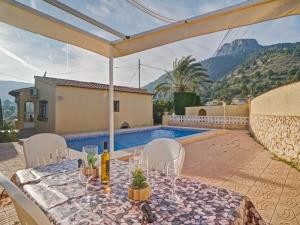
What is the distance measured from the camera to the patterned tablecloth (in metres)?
1.07

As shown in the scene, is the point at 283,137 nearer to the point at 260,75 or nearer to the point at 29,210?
the point at 29,210

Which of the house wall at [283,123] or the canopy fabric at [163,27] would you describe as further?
the house wall at [283,123]

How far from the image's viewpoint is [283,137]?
18.2 feet

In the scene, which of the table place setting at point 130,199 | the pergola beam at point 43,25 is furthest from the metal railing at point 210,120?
the table place setting at point 130,199

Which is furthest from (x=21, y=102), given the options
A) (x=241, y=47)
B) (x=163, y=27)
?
(x=241, y=47)

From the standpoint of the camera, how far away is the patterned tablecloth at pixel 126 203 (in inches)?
42.1

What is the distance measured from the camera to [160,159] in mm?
2178

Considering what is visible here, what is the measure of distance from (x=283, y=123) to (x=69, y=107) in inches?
368

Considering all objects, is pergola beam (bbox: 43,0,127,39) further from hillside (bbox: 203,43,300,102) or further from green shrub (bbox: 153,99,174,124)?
hillside (bbox: 203,43,300,102)

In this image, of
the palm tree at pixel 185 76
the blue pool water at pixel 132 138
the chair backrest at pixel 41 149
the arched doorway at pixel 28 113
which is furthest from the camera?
the palm tree at pixel 185 76

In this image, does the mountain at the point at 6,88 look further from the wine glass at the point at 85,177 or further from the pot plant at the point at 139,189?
the pot plant at the point at 139,189

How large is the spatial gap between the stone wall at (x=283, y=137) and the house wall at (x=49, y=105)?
30.7 feet

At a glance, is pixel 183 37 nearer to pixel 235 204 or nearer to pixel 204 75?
pixel 235 204

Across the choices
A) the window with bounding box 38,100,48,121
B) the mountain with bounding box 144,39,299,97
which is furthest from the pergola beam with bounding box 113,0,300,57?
the mountain with bounding box 144,39,299,97
